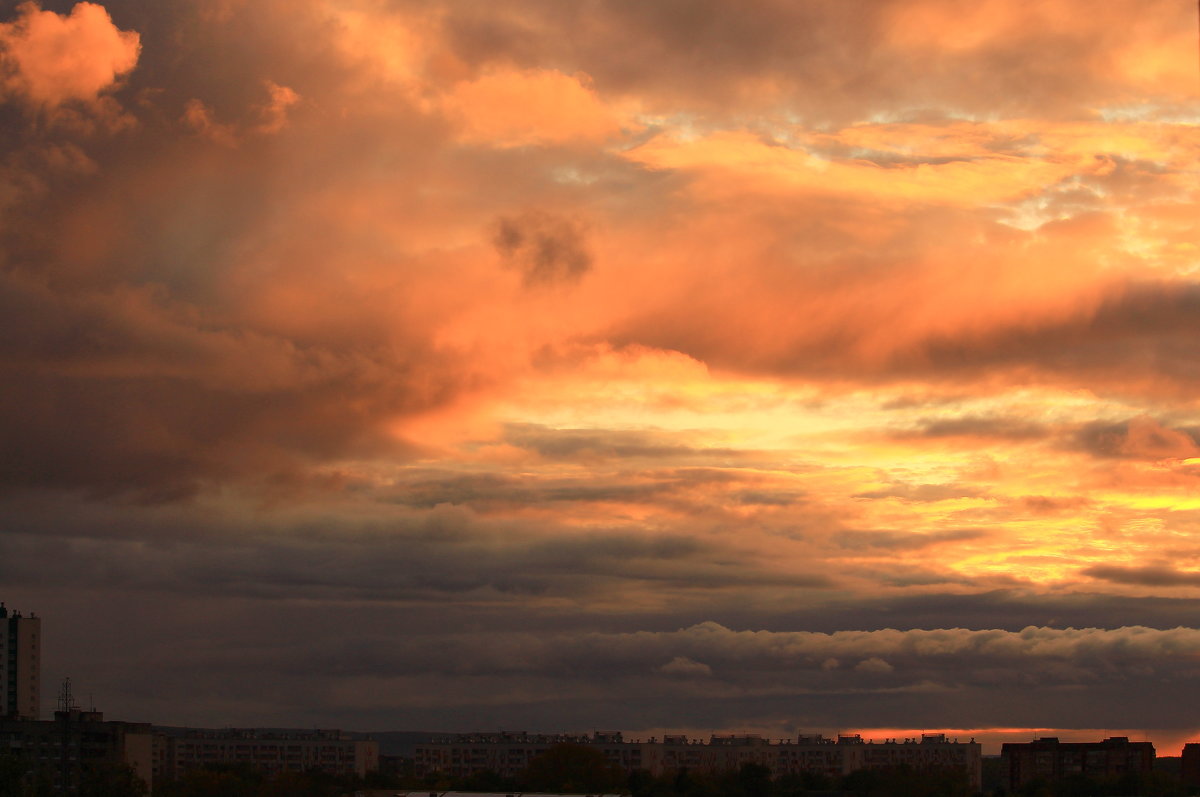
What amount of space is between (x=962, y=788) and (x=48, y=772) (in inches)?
4325

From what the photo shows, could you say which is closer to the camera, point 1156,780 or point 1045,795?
point 1045,795

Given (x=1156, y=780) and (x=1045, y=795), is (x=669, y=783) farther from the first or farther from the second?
(x=1156, y=780)

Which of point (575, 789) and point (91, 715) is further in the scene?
point (91, 715)

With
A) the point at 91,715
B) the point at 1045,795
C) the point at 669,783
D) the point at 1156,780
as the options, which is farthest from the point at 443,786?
the point at 1156,780

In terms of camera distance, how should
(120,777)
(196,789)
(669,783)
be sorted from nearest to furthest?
(120,777), (196,789), (669,783)

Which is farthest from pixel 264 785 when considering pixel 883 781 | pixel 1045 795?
pixel 1045 795

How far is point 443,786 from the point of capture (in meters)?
198

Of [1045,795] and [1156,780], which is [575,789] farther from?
[1156,780]

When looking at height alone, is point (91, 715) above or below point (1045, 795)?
above

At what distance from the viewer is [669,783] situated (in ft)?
627

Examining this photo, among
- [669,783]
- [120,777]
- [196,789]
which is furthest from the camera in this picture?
[669,783]

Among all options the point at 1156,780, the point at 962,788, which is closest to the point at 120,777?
the point at 962,788

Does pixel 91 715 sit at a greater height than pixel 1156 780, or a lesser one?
greater

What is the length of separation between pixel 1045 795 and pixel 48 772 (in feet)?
399
